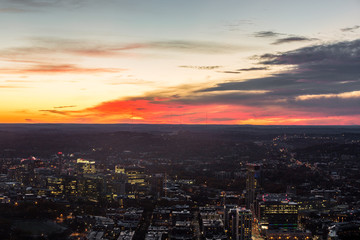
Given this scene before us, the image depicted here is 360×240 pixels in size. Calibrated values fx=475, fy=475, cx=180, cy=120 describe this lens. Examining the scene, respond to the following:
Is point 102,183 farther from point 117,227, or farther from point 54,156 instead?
point 54,156

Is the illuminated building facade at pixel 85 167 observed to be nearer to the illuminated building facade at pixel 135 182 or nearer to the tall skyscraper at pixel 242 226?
the illuminated building facade at pixel 135 182

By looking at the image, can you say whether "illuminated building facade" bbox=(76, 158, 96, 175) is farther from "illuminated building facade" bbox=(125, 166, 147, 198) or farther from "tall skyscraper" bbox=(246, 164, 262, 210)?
Result: "tall skyscraper" bbox=(246, 164, 262, 210)

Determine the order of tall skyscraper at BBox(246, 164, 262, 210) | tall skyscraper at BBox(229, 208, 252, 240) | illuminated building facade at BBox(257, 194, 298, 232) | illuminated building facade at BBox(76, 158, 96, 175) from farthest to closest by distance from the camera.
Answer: illuminated building facade at BBox(76, 158, 96, 175) < tall skyscraper at BBox(246, 164, 262, 210) < illuminated building facade at BBox(257, 194, 298, 232) < tall skyscraper at BBox(229, 208, 252, 240)

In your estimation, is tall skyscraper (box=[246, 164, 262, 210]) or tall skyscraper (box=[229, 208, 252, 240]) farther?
tall skyscraper (box=[246, 164, 262, 210])

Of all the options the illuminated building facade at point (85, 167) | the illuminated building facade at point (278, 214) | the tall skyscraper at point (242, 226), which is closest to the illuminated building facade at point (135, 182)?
the illuminated building facade at point (85, 167)

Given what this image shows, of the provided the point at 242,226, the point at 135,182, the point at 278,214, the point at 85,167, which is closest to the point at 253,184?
the point at 278,214

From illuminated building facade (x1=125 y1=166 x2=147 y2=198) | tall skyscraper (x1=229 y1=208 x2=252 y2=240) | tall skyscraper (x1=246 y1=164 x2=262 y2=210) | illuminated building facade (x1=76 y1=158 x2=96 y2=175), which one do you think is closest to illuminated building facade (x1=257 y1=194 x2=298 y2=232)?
tall skyscraper (x1=229 y1=208 x2=252 y2=240)

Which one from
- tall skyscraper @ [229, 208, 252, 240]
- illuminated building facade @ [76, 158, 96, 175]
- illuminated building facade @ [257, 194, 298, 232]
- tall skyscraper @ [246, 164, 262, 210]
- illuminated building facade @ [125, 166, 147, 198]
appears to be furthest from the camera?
illuminated building facade @ [76, 158, 96, 175]

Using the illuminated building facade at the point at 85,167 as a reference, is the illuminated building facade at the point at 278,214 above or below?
below

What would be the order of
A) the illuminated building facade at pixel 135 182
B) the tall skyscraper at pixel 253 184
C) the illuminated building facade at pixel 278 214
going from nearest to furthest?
1. the illuminated building facade at pixel 278 214
2. the tall skyscraper at pixel 253 184
3. the illuminated building facade at pixel 135 182

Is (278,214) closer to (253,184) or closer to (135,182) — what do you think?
(253,184)

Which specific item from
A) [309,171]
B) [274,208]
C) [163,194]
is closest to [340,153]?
[309,171]
